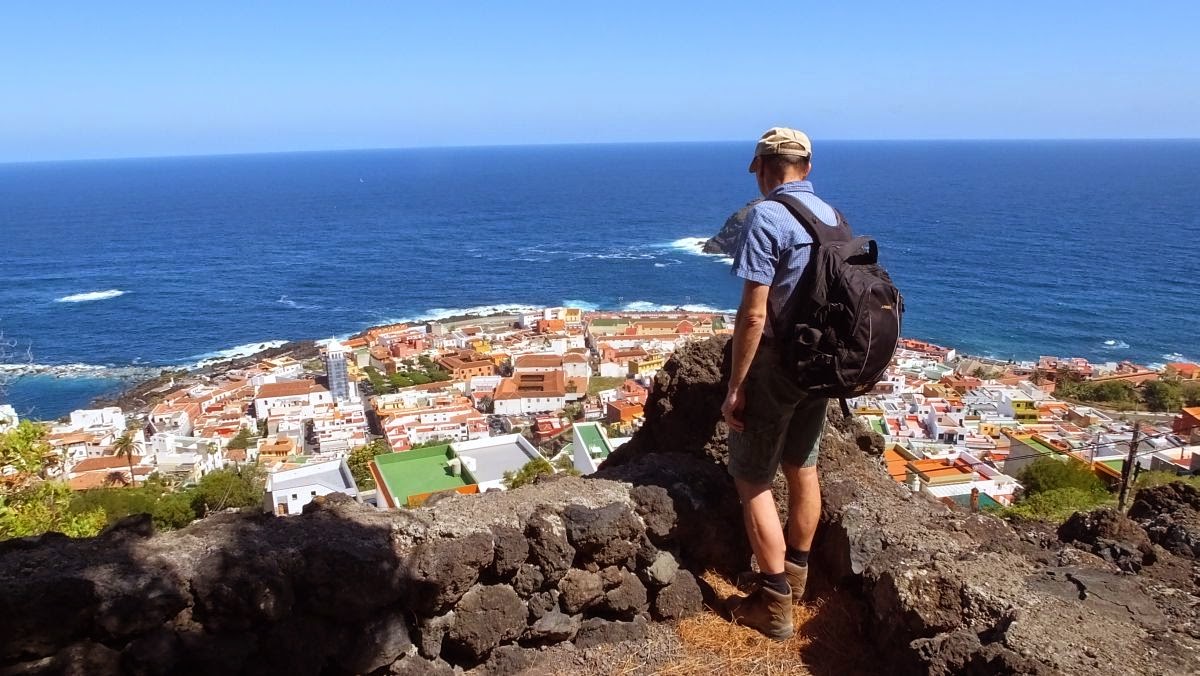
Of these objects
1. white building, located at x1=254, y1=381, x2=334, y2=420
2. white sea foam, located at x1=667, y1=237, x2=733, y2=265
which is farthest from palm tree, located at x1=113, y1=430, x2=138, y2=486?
white sea foam, located at x1=667, y1=237, x2=733, y2=265

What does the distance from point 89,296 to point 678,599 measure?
76114 mm

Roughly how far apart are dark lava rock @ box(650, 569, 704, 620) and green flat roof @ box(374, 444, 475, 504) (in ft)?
43.9

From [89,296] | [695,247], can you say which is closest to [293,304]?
[89,296]

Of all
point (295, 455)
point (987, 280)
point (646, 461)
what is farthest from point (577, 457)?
point (987, 280)

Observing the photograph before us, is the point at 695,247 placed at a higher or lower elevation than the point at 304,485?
lower

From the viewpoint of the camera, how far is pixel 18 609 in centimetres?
271

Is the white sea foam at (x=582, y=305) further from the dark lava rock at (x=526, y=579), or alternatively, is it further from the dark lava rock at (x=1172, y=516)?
the dark lava rock at (x=526, y=579)

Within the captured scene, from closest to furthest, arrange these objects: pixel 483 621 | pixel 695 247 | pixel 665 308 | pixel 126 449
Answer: pixel 483 621 → pixel 126 449 → pixel 665 308 → pixel 695 247

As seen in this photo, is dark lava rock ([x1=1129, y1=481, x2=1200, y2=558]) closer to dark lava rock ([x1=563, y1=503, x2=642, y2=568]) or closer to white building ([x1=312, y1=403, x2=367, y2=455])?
dark lava rock ([x1=563, y1=503, x2=642, y2=568])

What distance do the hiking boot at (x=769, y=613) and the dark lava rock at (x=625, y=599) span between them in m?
0.50

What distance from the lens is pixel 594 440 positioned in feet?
73.6

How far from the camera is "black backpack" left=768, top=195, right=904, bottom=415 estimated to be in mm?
3297

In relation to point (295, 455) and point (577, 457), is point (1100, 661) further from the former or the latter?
point (295, 455)

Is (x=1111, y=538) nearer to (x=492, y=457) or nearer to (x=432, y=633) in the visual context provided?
(x=432, y=633)
